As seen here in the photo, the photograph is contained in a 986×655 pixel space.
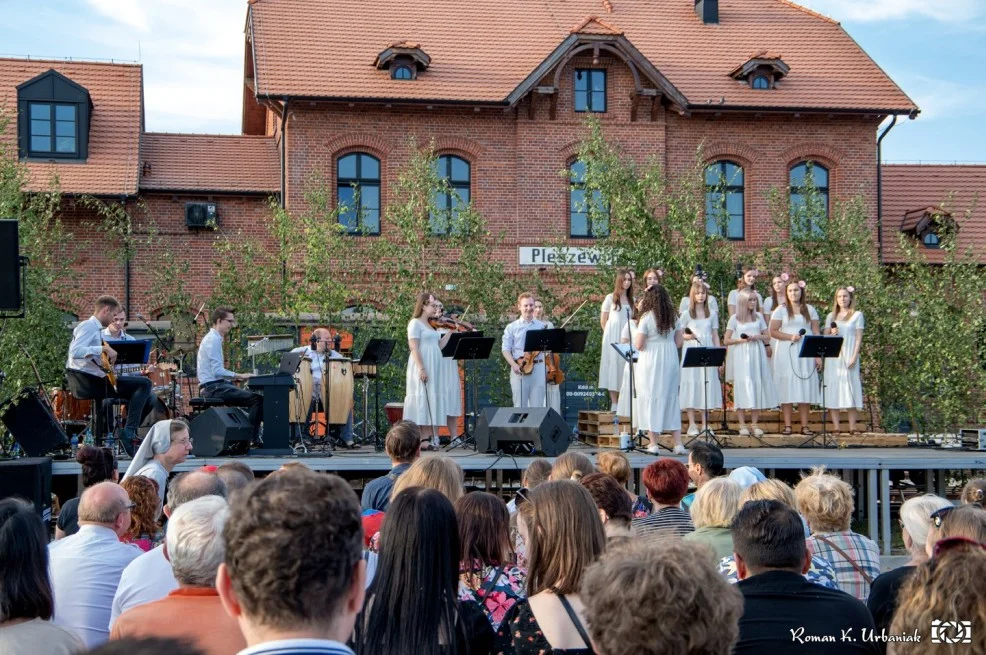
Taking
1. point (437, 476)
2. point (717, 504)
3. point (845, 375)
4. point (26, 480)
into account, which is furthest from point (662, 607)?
point (845, 375)

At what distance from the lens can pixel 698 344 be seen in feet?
48.3

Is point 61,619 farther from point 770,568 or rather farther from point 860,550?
point 860,550

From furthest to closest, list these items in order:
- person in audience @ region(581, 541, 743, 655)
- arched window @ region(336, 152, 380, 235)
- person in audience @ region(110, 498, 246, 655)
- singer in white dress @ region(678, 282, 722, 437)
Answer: arched window @ region(336, 152, 380, 235)
singer in white dress @ region(678, 282, 722, 437)
person in audience @ region(110, 498, 246, 655)
person in audience @ region(581, 541, 743, 655)

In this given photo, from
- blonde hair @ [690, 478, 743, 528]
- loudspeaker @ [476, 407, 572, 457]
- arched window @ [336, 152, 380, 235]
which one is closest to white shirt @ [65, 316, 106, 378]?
loudspeaker @ [476, 407, 572, 457]

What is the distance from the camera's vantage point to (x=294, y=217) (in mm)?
25891

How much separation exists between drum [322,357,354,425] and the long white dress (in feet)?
5.65

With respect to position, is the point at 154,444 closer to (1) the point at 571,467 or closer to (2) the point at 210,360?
(1) the point at 571,467

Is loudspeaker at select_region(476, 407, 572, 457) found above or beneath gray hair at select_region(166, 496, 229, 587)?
beneath

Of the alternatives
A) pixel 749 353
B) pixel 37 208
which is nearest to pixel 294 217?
pixel 37 208

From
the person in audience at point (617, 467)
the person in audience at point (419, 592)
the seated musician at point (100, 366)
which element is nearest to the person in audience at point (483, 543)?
the person in audience at point (419, 592)

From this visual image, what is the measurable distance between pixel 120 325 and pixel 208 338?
1.33 m

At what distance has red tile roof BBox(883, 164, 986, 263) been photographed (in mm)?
29609

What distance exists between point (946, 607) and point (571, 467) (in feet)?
12.3

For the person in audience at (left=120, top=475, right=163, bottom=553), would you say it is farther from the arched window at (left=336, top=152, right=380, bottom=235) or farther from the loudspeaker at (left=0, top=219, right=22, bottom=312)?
the arched window at (left=336, top=152, right=380, bottom=235)
